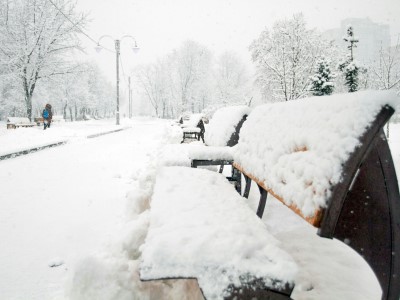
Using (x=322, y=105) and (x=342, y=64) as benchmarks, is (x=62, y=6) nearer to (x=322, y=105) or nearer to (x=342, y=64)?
(x=322, y=105)

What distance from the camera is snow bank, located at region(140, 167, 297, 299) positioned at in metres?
1.01

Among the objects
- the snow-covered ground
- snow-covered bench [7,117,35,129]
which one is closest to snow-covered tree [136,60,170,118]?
snow-covered bench [7,117,35,129]

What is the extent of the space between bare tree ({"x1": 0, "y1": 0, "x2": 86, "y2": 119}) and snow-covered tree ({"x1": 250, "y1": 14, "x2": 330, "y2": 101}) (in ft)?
49.1

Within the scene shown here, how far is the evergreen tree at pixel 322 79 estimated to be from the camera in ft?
78.3

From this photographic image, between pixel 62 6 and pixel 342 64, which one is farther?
pixel 342 64

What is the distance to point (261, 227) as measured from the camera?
1370 millimetres

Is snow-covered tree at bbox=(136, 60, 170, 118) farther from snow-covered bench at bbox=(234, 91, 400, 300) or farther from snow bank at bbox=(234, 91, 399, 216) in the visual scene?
snow-covered bench at bbox=(234, 91, 400, 300)

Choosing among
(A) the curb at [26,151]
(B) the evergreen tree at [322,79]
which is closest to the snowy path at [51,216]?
(A) the curb at [26,151]

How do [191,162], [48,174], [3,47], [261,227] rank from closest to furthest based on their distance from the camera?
[261,227] < [191,162] < [48,174] < [3,47]

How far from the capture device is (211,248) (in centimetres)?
112

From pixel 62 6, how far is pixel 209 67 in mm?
34395

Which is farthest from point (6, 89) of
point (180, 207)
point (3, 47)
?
point (180, 207)

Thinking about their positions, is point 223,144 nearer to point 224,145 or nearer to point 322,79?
point 224,145

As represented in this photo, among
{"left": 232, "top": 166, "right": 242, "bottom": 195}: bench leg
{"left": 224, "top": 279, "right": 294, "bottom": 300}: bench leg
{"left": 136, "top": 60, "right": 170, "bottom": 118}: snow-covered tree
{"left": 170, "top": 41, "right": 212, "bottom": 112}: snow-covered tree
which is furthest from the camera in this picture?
{"left": 136, "top": 60, "right": 170, "bottom": 118}: snow-covered tree
